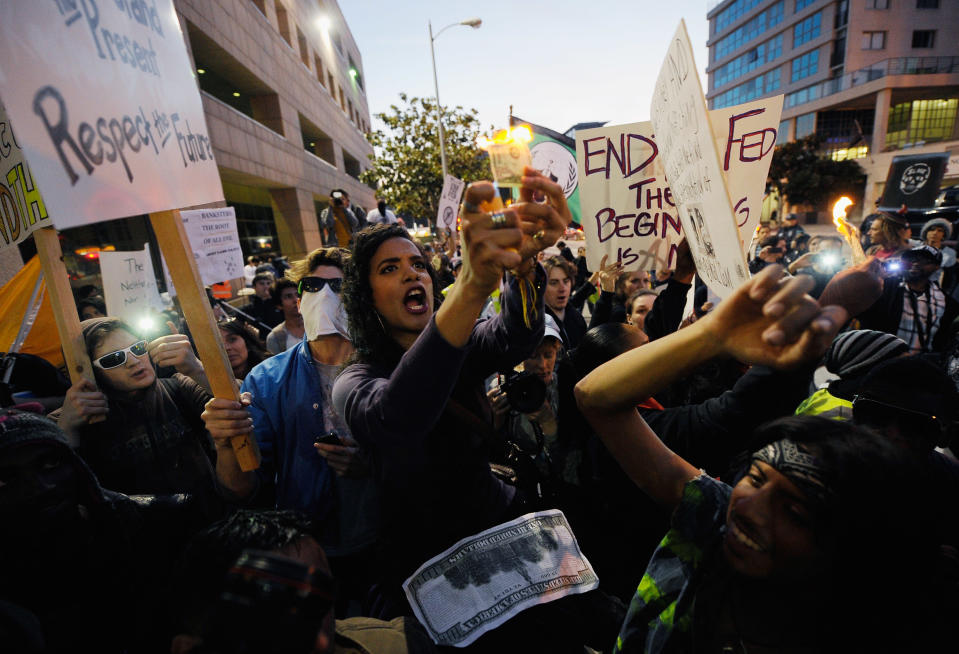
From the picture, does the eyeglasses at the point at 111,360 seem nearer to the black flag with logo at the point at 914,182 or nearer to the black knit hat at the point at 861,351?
the black knit hat at the point at 861,351

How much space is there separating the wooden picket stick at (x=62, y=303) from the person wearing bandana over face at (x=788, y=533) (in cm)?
174

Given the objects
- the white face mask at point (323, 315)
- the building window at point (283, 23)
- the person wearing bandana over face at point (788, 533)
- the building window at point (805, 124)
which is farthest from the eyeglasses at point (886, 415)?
the building window at point (805, 124)

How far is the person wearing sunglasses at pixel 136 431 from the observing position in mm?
1771

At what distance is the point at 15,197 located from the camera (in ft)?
5.21

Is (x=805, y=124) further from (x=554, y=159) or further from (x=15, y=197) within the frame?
(x=15, y=197)

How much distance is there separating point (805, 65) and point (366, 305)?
57.2 meters

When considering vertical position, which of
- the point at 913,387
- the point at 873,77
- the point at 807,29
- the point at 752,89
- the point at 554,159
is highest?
the point at 807,29

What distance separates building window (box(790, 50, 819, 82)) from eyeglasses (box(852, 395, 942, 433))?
54.5 m

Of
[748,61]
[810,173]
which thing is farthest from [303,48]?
[748,61]

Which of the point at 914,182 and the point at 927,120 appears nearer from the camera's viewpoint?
the point at 914,182

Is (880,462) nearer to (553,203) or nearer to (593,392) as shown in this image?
(593,392)

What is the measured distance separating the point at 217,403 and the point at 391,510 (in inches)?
27.9

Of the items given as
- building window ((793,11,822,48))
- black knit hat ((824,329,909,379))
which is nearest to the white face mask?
black knit hat ((824,329,909,379))

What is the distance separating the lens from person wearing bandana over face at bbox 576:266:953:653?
3.05ft
